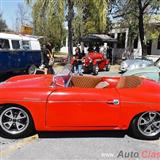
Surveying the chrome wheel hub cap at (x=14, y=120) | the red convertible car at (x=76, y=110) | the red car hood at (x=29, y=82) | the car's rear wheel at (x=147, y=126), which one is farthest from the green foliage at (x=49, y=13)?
the car's rear wheel at (x=147, y=126)

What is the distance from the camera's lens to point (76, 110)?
5688 millimetres

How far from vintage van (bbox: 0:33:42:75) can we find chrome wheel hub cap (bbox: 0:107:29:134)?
7.89 metres

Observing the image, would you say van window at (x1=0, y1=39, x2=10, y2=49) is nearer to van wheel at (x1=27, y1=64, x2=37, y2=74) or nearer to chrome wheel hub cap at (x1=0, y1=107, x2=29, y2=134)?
van wheel at (x1=27, y1=64, x2=37, y2=74)

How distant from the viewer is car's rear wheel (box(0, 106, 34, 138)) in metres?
5.79

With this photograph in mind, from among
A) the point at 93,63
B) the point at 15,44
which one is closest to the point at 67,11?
the point at 93,63

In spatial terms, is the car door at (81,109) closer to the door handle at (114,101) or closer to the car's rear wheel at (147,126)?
the door handle at (114,101)

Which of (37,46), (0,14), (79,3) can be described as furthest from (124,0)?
(0,14)

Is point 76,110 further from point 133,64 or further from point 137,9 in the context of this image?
point 137,9

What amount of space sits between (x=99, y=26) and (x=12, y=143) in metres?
16.1

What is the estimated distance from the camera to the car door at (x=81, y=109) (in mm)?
5680

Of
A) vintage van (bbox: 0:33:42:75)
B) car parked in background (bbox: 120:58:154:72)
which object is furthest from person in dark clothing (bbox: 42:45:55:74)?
car parked in background (bbox: 120:58:154:72)

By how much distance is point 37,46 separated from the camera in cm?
1642

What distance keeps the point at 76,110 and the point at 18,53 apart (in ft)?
30.7

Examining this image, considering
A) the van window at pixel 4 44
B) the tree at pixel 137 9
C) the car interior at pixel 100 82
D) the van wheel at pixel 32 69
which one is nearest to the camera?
the car interior at pixel 100 82
